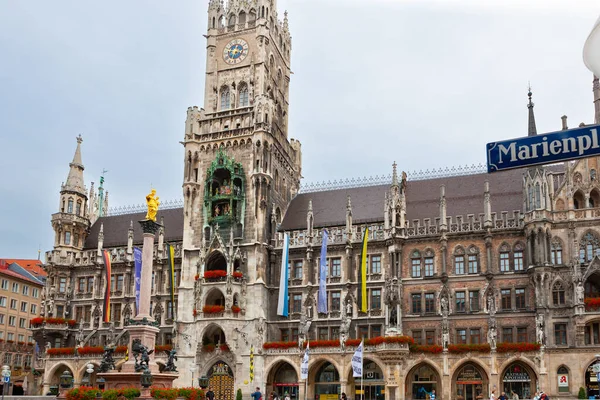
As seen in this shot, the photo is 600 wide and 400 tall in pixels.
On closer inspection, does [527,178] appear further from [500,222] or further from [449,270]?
[449,270]

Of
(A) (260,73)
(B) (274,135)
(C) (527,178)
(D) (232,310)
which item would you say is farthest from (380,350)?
(A) (260,73)

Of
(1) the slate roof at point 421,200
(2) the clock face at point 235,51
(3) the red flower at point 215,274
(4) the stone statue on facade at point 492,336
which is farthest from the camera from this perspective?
(2) the clock face at point 235,51

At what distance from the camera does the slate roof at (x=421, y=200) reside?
188ft

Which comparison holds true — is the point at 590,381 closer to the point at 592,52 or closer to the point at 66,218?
the point at 592,52

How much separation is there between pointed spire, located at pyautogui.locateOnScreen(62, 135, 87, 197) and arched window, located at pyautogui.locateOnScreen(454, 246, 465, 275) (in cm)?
3985

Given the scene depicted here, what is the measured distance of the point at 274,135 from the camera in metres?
63.5

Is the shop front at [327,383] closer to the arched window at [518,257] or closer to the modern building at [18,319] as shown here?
the arched window at [518,257]

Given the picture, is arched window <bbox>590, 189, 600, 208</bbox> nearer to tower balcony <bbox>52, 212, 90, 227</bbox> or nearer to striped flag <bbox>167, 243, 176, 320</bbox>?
striped flag <bbox>167, 243, 176, 320</bbox>

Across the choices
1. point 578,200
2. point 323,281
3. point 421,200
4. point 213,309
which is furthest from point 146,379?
point 578,200

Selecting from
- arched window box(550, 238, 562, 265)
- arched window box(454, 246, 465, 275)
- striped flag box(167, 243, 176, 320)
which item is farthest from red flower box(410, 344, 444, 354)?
striped flag box(167, 243, 176, 320)

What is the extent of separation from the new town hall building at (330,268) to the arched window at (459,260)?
112 mm

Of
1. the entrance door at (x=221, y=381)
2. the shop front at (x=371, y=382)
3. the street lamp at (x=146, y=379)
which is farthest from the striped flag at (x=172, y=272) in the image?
the street lamp at (x=146, y=379)

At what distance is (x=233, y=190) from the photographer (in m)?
60.2

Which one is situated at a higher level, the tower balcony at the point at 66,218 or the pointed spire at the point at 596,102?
the pointed spire at the point at 596,102
